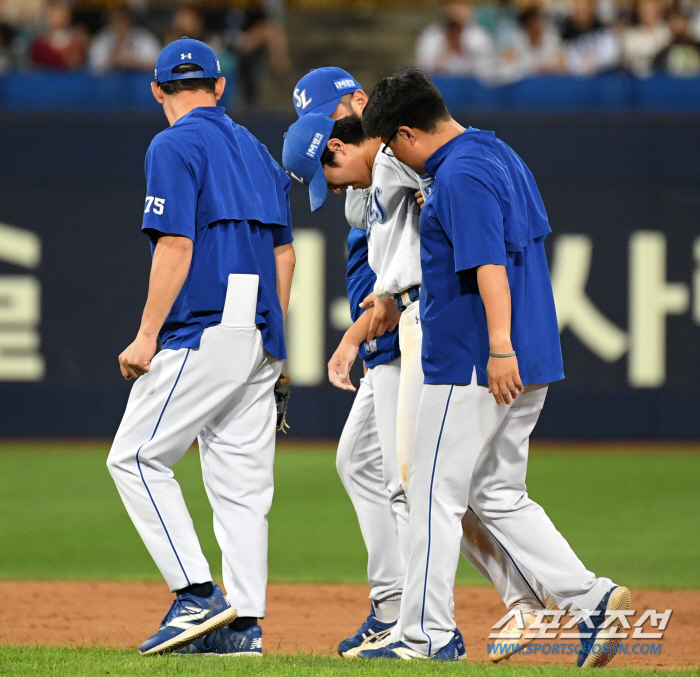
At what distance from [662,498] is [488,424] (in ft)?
15.9

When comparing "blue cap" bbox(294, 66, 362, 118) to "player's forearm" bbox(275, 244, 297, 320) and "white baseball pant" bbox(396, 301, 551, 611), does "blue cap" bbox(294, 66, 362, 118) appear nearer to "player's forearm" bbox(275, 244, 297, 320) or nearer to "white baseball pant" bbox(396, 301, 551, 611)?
"player's forearm" bbox(275, 244, 297, 320)

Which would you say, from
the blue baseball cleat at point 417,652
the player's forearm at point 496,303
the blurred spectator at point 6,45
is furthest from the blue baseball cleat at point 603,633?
the blurred spectator at point 6,45

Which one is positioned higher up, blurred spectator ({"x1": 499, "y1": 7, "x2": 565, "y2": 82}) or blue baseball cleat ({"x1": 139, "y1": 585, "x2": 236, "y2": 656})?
blurred spectator ({"x1": 499, "y1": 7, "x2": 565, "y2": 82})

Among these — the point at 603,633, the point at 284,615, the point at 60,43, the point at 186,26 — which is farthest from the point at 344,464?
the point at 60,43

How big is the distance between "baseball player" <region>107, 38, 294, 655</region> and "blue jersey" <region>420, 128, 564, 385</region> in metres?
0.68

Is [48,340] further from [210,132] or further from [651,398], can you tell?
[210,132]

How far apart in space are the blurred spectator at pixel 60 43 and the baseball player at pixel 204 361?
8640 mm

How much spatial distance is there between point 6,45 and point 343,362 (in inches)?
387

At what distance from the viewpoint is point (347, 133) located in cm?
414

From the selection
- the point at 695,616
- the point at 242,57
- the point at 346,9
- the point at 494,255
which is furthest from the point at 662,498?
the point at 346,9

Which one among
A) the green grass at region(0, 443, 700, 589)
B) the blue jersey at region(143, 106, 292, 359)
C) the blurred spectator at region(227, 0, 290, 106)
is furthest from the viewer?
the blurred spectator at region(227, 0, 290, 106)

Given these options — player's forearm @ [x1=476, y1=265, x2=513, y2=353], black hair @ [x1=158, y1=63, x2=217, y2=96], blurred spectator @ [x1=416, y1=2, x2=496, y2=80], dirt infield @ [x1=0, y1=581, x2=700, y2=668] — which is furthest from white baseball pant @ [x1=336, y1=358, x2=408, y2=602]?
blurred spectator @ [x1=416, y1=2, x2=496, y2=80]

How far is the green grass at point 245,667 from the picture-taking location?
10.7ft

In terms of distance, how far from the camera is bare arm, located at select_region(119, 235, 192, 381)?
364 centimetres
